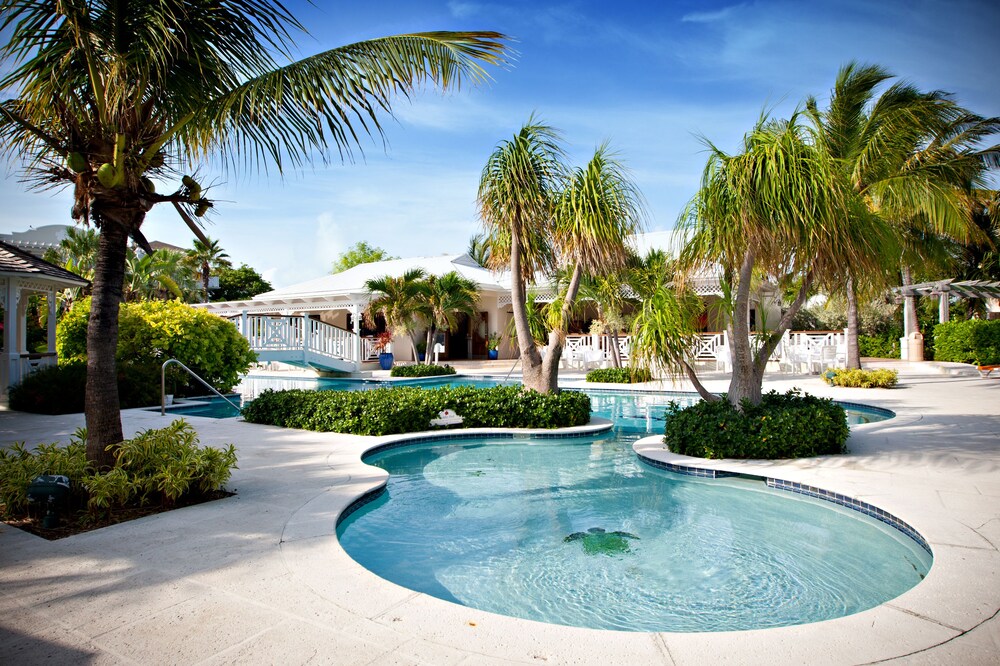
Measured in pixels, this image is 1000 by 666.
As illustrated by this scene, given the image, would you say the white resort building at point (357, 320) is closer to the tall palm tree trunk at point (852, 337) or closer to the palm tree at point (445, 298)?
the palm tree at point (445, 298)

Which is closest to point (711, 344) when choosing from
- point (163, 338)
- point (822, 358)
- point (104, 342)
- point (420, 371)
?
point (822, 358)

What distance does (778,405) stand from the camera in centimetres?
775

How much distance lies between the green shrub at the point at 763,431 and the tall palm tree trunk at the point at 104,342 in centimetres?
616

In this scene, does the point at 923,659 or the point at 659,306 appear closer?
the point at 923,659

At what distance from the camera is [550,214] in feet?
34.1

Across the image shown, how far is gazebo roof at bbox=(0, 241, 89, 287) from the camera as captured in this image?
38.8ft

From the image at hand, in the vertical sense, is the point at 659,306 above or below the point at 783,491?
above

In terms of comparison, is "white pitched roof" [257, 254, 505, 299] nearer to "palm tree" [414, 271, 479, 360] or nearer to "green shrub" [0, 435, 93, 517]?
"palm tree" [414, 271, 479, 360]

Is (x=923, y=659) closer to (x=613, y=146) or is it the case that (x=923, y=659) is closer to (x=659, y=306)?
(x=659, y=306)

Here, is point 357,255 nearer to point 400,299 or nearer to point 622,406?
point 400,299

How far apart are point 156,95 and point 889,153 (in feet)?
31.2

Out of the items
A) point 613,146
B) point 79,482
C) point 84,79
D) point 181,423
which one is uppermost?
point 613,146

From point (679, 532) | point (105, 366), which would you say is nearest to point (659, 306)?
point (679, 532)

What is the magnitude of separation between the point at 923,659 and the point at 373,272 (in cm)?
2766
